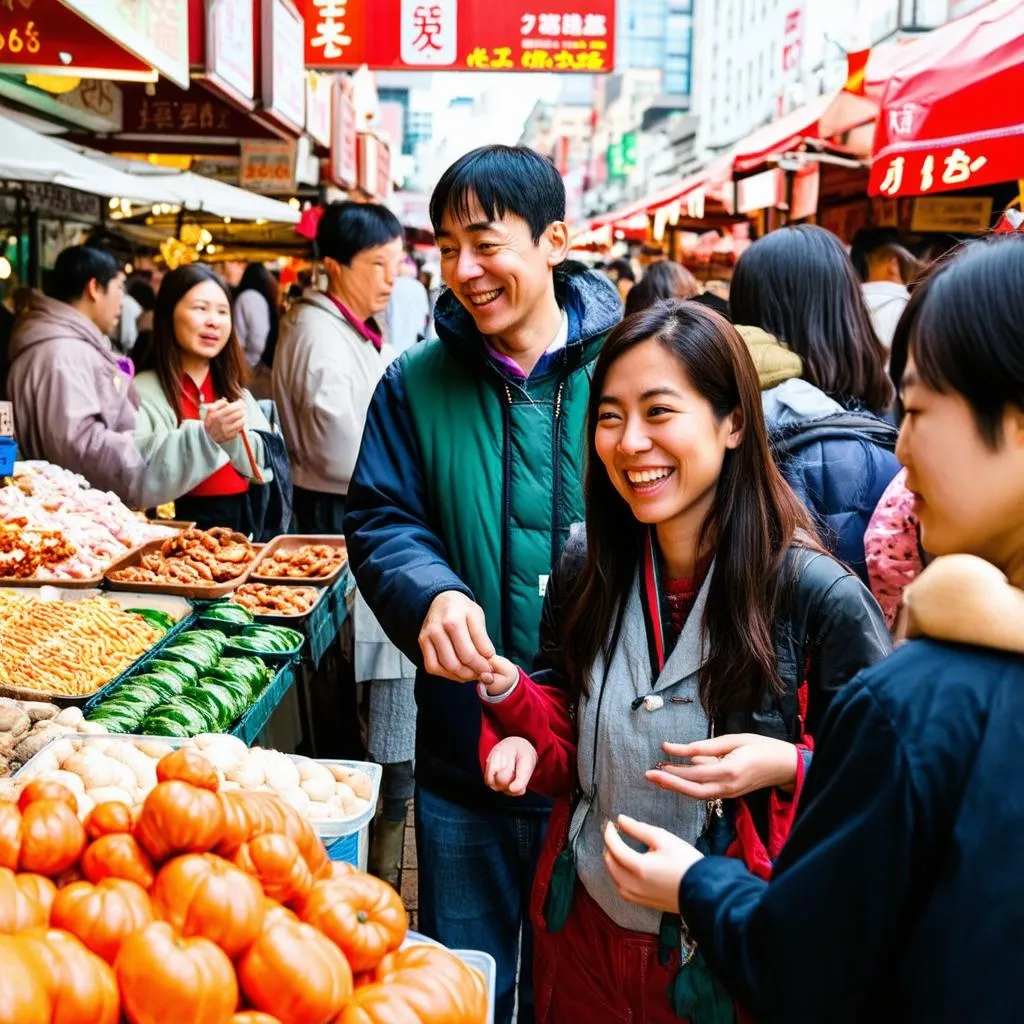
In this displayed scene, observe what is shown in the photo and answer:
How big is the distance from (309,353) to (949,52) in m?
3.28

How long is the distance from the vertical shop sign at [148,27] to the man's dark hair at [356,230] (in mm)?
969

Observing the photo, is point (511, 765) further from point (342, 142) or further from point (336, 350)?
point (342, 142)

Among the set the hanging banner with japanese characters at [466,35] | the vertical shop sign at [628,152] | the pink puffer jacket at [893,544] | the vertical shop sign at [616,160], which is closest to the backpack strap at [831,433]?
the pink puffer jacket at [893,544]

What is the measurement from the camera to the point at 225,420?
17.7 ft

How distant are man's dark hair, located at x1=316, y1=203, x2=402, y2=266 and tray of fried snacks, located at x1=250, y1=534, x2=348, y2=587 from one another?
4.67 ft

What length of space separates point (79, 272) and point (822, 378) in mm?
4341

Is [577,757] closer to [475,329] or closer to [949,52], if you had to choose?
[475,329]

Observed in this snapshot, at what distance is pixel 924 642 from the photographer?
4.00 feet

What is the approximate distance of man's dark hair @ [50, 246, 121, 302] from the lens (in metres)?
6.32

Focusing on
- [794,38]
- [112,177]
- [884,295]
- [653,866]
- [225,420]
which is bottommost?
[653,866]

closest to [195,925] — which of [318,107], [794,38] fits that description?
[318,107]

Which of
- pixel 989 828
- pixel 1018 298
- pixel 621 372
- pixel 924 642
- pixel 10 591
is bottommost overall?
pixel 10 591

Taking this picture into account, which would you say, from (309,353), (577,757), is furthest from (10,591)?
(577,757)

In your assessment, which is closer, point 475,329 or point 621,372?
point 621,372
